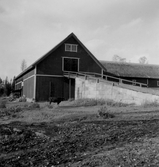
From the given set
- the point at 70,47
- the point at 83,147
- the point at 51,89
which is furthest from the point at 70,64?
the point at 83,147

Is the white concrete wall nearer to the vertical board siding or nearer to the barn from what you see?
the barn

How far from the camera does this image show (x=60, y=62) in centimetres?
2877

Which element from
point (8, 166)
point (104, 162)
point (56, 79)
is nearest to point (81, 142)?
point (104, 162)

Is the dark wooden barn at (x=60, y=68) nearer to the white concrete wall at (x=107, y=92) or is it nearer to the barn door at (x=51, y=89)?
the barn door at (x=51, y=89)

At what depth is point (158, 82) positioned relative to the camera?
124 ft

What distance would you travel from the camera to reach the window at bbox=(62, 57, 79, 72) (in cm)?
2903

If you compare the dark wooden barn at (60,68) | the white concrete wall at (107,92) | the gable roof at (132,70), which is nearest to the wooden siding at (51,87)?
the dark wooden barn at (60,68)

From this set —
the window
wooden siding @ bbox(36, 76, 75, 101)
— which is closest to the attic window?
the window

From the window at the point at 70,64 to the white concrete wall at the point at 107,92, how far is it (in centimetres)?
263

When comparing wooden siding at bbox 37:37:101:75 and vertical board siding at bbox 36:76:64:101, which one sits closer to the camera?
vertical board siding at bbox 36:76:64:101

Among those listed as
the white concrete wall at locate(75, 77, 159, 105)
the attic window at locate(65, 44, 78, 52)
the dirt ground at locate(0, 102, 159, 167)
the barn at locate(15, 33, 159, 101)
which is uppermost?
the attic window at locate(65, 44, 78, 52)

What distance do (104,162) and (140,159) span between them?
702mm

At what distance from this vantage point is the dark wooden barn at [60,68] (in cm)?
2777

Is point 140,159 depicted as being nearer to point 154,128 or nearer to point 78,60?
point 154,128
